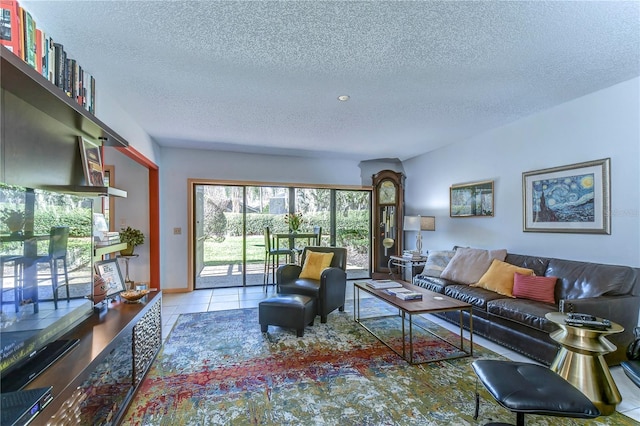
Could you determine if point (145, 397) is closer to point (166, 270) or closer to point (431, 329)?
point (431, 329)

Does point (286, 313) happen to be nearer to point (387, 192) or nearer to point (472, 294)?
point (472, 294)

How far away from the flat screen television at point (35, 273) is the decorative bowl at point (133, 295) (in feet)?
1.80

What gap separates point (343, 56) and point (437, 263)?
3.40 meters

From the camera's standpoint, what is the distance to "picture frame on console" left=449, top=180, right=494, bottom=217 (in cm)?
447

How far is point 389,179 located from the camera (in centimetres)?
648

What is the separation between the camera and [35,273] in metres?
1.42

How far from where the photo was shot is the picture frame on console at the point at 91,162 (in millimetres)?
2141

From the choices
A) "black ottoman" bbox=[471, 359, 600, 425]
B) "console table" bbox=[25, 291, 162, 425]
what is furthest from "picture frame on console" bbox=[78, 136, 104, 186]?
"black ottoman" bbox=[471, 359, 600, 425]

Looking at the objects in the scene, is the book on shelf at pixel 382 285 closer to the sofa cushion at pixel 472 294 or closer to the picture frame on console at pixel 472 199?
the sofa cushion at pixel 472 294

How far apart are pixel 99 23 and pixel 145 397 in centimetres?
262

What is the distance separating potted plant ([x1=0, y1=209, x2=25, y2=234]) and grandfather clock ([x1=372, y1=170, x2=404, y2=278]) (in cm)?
574

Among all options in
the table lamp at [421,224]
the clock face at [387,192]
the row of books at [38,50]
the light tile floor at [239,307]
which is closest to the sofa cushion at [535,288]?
the light tile floor at [239,307]

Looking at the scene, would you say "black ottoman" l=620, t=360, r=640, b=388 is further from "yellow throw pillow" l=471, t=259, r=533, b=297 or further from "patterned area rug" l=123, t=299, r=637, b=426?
"yellow throw pillow" l=471, t=259, r=533, b=297

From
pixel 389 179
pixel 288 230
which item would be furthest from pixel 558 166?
pixel 288 230
